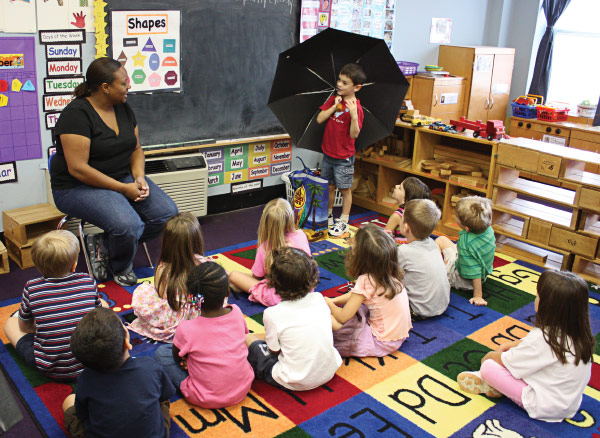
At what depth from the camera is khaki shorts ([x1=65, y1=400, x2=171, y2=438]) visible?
7.66ft

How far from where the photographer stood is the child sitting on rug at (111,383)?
6.89ft

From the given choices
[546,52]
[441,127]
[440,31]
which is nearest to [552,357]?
[441,127]

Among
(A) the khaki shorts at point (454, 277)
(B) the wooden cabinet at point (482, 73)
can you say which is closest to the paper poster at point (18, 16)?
(A) the khaki shorts at point (454, 277)

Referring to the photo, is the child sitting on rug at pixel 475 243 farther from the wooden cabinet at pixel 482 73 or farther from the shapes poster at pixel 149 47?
the wooden cabinet at pixel 482 73

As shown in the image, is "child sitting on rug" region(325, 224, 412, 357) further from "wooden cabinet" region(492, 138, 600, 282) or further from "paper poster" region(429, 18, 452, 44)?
"paper poster" region(429, 18, 452, 44)

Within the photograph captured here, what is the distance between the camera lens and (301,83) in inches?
192

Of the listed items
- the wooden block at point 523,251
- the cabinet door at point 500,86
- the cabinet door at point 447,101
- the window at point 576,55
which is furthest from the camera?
the window at point 576,55

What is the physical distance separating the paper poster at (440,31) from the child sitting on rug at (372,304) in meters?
4.38

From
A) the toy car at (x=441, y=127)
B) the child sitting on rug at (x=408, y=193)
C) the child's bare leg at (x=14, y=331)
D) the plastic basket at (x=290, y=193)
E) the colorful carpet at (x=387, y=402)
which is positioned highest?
the toy car at (x=441, y=127)

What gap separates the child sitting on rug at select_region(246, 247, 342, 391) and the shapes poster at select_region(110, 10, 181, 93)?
243 cm

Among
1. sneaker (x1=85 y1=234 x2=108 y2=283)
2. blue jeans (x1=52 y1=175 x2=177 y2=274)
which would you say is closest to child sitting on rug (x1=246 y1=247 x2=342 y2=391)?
blue jeans (x1=52 y1=175 x2=177 y2=274)

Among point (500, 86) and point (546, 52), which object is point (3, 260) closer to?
point (500, 86)

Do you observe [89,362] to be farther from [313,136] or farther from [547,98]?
[547,98]

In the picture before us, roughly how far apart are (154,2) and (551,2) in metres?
5.03
